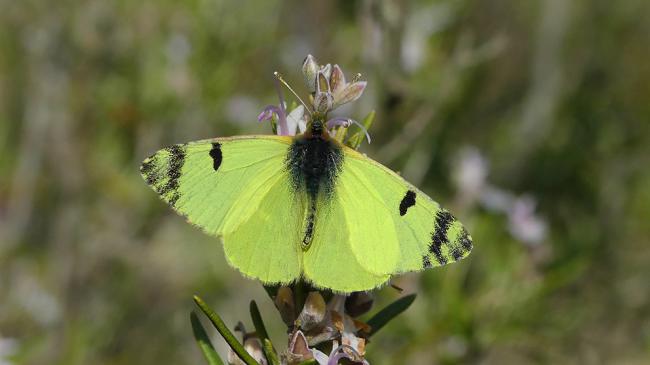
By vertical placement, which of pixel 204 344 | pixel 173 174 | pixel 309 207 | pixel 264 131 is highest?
pixel 264 131

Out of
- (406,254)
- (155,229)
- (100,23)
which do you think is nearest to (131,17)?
(100,23)

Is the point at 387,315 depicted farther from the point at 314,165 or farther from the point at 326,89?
the point at 326,89

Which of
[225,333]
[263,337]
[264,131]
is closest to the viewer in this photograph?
[225,333]

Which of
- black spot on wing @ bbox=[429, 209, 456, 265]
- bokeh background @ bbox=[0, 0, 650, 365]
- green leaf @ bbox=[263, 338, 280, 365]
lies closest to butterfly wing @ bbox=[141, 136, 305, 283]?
green leaf @ bbox=[263, 338, 280, 365]

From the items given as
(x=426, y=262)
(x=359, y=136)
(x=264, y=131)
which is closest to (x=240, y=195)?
(x=359, y=136)

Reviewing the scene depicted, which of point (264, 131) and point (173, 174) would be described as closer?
point (173, 174)

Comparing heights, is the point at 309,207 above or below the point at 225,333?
above

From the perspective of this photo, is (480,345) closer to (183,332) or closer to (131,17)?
(183,332)
